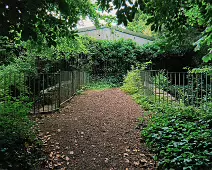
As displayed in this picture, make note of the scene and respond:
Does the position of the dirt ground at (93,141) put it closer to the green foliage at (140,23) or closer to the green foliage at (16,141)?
the green foliage at (16,141)

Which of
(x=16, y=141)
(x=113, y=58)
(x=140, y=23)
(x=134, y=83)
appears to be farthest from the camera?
(x=140, y=23)

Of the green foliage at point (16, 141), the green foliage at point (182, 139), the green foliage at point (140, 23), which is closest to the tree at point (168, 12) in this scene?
the green foliage at point (140, 23)

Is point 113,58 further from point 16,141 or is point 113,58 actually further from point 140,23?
point 16,141

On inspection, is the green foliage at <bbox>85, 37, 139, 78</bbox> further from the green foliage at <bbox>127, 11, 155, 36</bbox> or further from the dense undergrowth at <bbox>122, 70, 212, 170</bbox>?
the dense undergrowth at <bbox>122, 70, 212, 170</bbox>

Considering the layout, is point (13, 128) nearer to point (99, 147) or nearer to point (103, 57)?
point (99, 147)

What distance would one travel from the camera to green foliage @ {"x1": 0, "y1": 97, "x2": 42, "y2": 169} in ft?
10.3

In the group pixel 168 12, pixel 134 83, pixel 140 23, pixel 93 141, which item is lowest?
pixel 93 141

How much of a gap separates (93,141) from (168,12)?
9.02 ft

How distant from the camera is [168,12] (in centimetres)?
328

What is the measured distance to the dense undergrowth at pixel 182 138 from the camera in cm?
320

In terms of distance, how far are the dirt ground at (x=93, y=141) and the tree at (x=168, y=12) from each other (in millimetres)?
2112

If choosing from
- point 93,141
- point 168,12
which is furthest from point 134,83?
point 168,12

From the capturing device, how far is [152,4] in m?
3.21

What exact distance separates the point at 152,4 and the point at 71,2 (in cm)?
232
